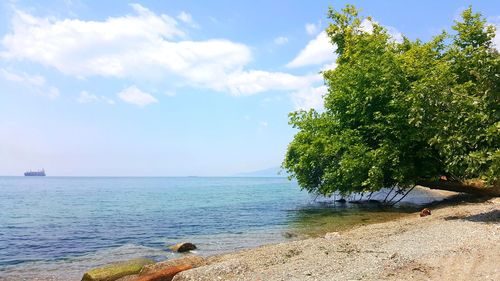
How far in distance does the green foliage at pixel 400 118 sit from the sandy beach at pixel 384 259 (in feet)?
15.4

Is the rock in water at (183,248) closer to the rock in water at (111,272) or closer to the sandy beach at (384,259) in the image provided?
the rock in water at (111,272)

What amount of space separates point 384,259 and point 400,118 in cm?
1872

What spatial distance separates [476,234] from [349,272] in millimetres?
7290

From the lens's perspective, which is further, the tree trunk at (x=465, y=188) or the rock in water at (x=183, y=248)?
the tree trunk at (x=465, y=188)

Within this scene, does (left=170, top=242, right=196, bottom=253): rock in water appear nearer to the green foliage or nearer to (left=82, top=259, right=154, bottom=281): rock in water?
(left=82, top=259, right=154, bottom=281): rock in water

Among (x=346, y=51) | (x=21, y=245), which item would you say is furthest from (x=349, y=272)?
(x=346, y=51)

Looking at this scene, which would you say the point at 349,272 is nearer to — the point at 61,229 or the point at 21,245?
the point at 21,245

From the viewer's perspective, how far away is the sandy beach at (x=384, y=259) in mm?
12125

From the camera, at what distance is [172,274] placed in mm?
14805

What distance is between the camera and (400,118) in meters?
→ 30.1

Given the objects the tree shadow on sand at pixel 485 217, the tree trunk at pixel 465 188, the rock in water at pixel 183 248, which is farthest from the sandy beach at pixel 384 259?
the tree trunk at pixel 465 188

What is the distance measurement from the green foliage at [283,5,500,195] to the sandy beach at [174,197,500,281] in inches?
184

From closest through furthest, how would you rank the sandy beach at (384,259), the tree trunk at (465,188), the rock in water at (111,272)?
the sandy beach at (384,259)
the rock in water at (111,272)
the tree trunk at (465,188)

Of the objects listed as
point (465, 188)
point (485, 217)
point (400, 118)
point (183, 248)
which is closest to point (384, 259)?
point (485, 217)
